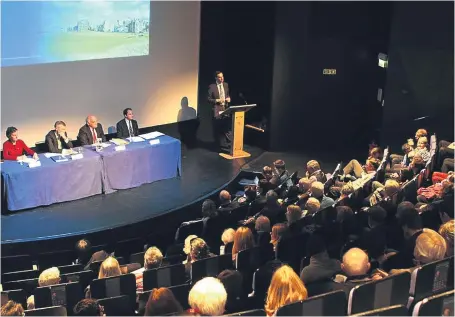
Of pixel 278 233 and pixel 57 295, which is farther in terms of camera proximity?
pixel 278 233

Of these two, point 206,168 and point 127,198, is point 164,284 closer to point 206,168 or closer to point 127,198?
point 127,198

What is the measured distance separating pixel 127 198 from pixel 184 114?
9.85ft

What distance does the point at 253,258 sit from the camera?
517 centimetres

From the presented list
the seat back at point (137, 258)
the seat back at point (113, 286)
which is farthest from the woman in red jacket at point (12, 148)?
the seat back at point (113, 286)

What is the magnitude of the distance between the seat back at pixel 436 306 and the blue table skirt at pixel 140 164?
551 cm

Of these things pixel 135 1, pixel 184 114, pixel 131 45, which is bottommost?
pixel 184 114

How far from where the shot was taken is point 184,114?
11141mm

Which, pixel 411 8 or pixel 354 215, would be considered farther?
pixel 411 8

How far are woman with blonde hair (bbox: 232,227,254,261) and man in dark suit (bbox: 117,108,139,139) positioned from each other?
4.31m

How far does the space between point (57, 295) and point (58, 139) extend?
4161mm

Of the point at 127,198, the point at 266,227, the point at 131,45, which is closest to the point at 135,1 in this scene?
the point at 131,45

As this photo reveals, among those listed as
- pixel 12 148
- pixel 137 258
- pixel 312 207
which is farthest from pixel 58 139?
pixel 312 207

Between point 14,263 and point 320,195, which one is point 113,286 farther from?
point 320,195

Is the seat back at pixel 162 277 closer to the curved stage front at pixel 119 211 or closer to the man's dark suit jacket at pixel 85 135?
the curved stage front at pixel 119 211
